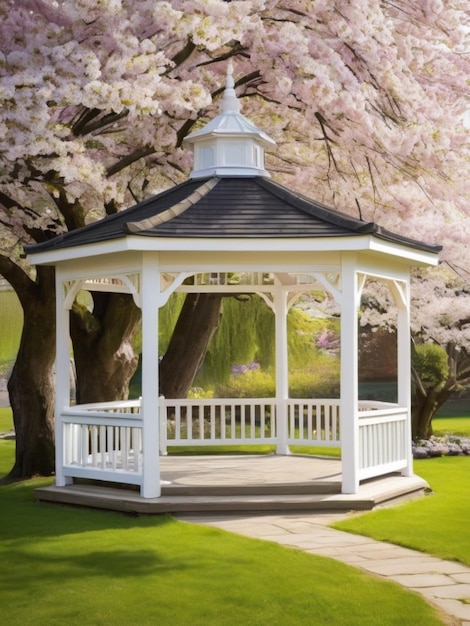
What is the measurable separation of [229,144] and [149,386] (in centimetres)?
335

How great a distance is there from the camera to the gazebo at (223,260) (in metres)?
10.0

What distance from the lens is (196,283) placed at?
13617 mm

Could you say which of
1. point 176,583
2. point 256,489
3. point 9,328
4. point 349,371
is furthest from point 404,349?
point 9,328

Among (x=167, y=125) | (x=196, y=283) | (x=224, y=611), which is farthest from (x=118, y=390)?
(x=224, y=611)

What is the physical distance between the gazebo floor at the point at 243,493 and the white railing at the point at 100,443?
0.66ft

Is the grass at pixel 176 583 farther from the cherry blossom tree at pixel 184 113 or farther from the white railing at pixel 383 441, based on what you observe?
the cherry blossom tree at pixel 184 113

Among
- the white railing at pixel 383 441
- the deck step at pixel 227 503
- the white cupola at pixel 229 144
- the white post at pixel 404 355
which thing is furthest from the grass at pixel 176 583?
the white cupola at pixel 229 144

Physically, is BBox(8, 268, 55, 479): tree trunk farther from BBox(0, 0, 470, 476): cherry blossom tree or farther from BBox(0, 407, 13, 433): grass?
BBox(0, 407, 13, 433): grass

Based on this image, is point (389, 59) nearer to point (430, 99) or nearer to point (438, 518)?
point (430, 99)

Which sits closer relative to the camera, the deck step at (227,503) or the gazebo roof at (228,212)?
the deck step at (227,503)

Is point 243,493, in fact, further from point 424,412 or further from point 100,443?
point 424,412

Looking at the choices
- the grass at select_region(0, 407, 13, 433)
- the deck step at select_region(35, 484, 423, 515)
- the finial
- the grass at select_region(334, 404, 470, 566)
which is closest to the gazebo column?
the grass at select_region(334, 404, 470, 566)

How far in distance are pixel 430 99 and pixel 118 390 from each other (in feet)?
19.0

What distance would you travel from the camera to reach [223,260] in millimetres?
10383
